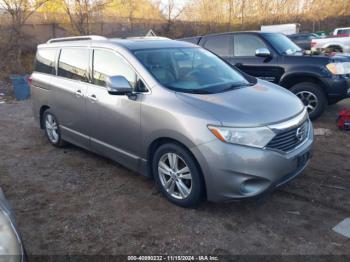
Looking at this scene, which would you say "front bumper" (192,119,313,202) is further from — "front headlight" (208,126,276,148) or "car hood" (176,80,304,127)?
"car hood" (176,80,304,127)

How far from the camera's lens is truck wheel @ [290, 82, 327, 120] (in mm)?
6250

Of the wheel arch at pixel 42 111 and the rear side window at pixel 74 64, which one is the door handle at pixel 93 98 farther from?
the wheel arch at pixel 42 111

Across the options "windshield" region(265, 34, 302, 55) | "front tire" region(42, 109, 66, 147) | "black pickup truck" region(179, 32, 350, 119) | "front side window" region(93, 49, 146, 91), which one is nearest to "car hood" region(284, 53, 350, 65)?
"black pickup truck" region(179, 32, 350, 119)

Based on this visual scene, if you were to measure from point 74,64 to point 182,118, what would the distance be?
2.32 meters

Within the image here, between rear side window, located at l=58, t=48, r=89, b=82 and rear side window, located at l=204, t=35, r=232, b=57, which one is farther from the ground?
rear side window, located at l=204, t=35, r=232, b=57

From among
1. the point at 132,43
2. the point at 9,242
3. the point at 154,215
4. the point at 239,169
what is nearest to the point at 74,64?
the point at 132,43

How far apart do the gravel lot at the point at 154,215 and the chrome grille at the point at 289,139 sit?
70 centimetres

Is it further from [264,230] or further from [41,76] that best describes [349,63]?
[41,76]

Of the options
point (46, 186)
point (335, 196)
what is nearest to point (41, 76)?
point (46, 186)

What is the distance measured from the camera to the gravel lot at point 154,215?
2920 mm

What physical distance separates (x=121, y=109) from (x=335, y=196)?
2.64 metres

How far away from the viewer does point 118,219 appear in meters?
3.37

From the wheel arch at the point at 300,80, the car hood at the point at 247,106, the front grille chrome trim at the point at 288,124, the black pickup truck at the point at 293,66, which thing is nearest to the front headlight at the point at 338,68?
the black pickup truck at the point at 293,66

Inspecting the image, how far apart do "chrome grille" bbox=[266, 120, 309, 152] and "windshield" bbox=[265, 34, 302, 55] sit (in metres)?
3.72
